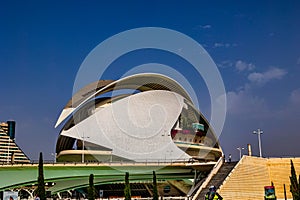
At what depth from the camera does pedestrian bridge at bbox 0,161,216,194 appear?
3648 cm

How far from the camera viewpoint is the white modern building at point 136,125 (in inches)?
1898

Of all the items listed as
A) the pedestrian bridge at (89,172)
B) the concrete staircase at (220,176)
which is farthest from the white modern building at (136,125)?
the concrete staircase at (220,176)

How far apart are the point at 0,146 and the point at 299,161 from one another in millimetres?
88103

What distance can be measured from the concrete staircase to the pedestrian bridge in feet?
8.58

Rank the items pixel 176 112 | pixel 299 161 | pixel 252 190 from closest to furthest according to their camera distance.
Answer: pixel 252 190
pixel 299 161
pixel 176 112

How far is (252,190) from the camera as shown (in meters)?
35.4

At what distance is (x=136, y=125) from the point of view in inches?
2025

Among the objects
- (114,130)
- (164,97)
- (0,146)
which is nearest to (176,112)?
(164,97)

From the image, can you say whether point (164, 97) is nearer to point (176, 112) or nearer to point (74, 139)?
point (176, 112)

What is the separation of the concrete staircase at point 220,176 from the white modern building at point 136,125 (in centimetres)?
1391

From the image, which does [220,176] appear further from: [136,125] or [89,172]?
[136,125]

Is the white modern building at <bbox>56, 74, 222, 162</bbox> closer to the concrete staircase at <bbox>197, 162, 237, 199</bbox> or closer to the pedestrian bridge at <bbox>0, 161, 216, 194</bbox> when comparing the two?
the pedestrian bridge at <bbox>0, 161, 216, 194</bbox>

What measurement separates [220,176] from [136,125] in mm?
18553

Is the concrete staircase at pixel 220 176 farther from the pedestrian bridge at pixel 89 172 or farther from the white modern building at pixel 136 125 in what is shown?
the white modern building at pixel 136 125
